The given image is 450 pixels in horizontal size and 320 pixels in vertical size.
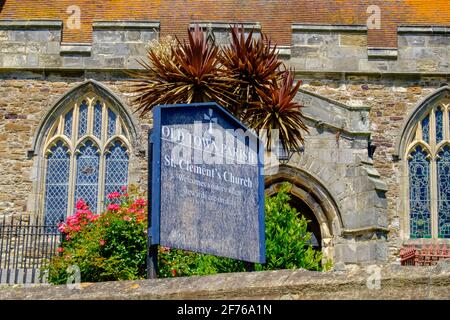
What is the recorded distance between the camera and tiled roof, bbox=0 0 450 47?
22.2 m

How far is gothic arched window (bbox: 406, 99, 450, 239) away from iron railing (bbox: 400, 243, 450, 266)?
1.55 ft

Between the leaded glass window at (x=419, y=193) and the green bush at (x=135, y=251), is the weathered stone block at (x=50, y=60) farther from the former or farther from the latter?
the leaded glass window at (x=419, y=193)

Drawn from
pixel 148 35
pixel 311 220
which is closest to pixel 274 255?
pixel 311 220

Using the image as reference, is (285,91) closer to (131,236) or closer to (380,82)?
(131,236)

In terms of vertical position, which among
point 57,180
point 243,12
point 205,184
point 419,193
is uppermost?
point 243,12

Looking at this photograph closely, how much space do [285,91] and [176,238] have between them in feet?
15.7

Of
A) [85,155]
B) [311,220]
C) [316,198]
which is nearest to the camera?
[316,198]

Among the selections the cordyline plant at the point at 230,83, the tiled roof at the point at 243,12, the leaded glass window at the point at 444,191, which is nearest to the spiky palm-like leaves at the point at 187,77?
the cordyline plant at the point at 230,83

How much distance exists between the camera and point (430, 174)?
803 inches

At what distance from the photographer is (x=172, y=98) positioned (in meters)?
13.5

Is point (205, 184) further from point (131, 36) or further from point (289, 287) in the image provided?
point (131, 36)

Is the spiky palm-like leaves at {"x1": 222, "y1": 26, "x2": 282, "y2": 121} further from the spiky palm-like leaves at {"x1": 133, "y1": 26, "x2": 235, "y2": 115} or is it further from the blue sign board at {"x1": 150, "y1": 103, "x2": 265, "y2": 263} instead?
the blue sign board at {"x1": 150, "y1": 103, "x2": 265, "y2": 263}

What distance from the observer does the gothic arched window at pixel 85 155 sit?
20.0 meters

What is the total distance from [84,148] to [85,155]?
0.15 m
